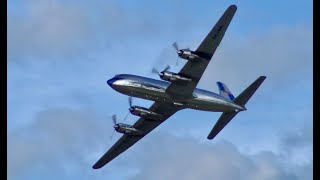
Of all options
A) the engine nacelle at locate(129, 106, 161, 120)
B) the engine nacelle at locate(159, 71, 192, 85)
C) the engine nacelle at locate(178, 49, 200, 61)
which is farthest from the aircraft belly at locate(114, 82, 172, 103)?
the engine nacelle at locate(178, 49, 200, 61)

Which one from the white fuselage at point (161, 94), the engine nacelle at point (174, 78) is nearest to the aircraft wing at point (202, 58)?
the engine nacelle at point (174, 78)

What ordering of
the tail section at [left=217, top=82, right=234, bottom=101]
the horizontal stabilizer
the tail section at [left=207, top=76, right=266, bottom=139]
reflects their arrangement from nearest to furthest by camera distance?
the tail section at [left=207, top=76, right=266, bottom=139]
the horizontal stabilizer
the tail section at [left=217, top=82, right=234, bottom=101]

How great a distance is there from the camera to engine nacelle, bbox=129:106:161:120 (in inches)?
3078

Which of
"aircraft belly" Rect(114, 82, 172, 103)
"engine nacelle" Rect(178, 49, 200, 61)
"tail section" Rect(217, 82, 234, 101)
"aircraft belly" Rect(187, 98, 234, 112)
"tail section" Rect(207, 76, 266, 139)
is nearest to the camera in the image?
"engine nacelle" Rect(178, 49, 200, 61)

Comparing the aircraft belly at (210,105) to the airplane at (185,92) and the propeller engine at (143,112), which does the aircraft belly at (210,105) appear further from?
the propeller engine at (143,112)

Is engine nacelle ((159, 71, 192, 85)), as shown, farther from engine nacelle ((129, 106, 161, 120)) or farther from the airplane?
engine nacelle ((129, 106, 161, 120))

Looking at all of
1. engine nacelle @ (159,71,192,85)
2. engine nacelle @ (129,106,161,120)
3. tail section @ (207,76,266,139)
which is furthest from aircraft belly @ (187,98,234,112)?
engine nacelle @ (129,106,161,120)

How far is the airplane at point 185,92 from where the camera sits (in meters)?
69.7

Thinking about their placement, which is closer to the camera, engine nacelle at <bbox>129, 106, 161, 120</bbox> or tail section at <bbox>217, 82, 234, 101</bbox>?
engine nacelle at <bbox>129, 106, 161, 120</bbox>


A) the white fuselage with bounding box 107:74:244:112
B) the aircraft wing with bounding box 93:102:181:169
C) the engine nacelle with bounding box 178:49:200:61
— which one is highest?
the engine nacelle with bounding box 178:49:200:61

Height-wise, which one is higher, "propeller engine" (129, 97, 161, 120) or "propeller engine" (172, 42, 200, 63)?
"propeller engine" (172, 42, 200, 63)

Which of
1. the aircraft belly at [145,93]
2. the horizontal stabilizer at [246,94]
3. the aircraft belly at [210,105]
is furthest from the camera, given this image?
the horizontal stabilizer at [246,94]
